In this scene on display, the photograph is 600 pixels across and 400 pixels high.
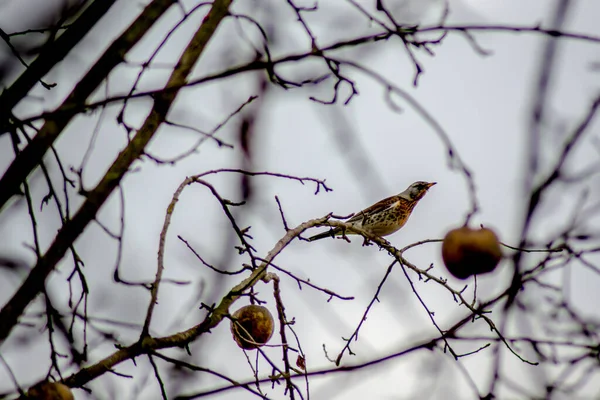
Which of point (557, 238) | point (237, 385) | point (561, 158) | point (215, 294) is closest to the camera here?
point (561, 158)

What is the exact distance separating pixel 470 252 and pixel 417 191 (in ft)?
19.0

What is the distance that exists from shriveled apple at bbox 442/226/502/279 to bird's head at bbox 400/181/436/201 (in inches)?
220

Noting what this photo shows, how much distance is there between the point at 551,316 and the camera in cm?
414

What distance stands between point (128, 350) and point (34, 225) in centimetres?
62

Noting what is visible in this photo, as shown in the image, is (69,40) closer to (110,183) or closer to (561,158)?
(110,183)

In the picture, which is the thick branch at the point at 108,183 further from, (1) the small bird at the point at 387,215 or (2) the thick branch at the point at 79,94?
(1) the small bird at the point at 387,215

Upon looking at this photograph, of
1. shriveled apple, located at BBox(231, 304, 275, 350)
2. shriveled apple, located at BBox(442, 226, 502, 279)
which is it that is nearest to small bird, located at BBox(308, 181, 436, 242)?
shriveled apple, located at BBox(231, 304, 275, 350)

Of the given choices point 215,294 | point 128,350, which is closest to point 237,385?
point 128,350

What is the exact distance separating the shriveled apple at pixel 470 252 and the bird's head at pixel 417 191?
5584mm

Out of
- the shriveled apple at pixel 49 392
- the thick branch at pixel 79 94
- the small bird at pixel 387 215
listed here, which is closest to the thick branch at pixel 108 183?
the thick branch at pixel 79 94

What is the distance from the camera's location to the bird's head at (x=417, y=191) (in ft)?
27.2

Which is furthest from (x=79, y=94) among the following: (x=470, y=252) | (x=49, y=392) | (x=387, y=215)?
(x=387, y=215)

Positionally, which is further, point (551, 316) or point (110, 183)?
point (551, 316)

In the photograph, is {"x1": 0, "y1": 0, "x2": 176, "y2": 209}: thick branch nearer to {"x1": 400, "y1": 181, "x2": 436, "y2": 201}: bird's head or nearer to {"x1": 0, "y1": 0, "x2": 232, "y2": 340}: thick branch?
{"x1": 0, "y1": 0, "x2": 232, "y2": 340}: thick branch
